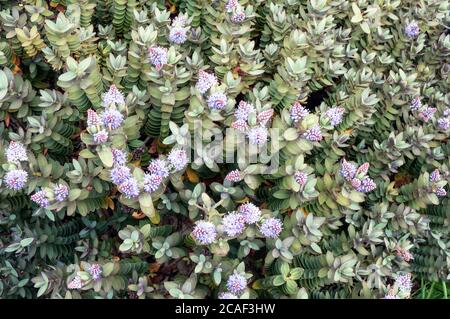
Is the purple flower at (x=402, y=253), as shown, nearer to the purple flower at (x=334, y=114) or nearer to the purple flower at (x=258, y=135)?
the purple flower at (x=334, y=114)

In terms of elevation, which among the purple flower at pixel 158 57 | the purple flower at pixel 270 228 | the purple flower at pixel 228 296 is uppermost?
the purple flower at pixel 158 57

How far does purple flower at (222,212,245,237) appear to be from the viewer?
1.62 meters

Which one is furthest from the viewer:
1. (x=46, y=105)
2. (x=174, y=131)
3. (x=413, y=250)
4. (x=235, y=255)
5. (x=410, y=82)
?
(x=413, y=250)

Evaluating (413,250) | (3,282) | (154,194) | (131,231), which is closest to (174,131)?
(154,194)

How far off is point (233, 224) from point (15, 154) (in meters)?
0.76

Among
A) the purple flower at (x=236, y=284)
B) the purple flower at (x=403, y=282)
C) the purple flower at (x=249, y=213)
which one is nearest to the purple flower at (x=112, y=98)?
the purple flower at (x=249, y=213)

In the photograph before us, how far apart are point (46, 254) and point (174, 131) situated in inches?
32.1

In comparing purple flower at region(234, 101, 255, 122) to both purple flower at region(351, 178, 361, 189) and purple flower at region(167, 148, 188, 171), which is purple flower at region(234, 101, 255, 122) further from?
purple flower at region(351, 178, 361, 189)

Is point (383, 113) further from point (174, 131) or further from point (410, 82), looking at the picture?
point (174, 131)

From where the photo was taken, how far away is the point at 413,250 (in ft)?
7.48

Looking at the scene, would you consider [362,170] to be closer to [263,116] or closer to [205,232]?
[263,116]

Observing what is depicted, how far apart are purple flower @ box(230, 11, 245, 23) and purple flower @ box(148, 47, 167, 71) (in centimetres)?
37

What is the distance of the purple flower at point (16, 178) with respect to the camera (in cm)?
160

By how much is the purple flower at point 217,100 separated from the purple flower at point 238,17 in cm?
45
